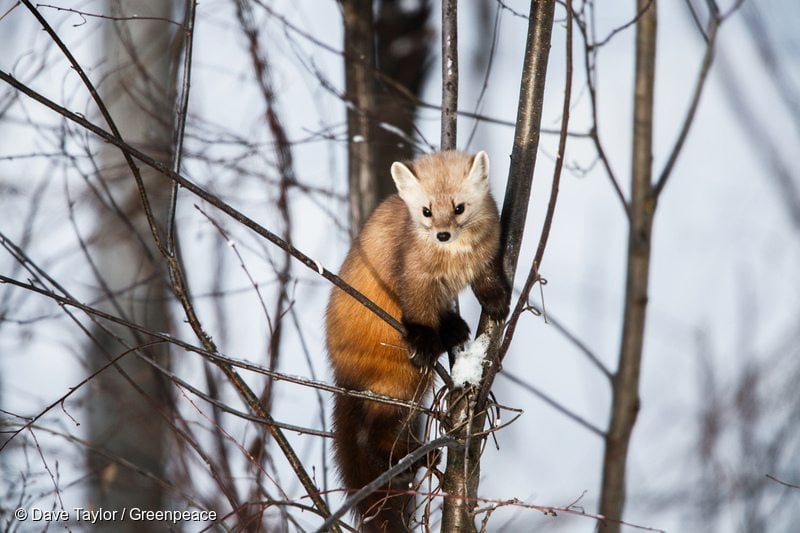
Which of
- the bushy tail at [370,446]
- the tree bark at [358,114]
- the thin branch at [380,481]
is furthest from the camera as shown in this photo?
the tree bark at [358,114]

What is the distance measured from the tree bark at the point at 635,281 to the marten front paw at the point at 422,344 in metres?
1.06

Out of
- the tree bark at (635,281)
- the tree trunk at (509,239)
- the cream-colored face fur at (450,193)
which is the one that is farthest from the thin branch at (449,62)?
the tree bark at (635,281)

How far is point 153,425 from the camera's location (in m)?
5.25

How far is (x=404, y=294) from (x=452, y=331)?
0.22m

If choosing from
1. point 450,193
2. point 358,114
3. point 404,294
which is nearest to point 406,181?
point 450,193

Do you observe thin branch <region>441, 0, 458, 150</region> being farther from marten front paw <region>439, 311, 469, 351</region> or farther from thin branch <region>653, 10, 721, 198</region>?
thin branch <region>653, 10, 721, 198</region>

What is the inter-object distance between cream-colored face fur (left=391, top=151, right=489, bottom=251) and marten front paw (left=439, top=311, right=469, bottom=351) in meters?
0.27

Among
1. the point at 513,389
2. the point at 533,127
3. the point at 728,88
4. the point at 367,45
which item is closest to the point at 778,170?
the point at 728,88

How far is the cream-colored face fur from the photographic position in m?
2.94

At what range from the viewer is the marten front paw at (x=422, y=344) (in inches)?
109

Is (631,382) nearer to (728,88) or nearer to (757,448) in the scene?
(757,448)

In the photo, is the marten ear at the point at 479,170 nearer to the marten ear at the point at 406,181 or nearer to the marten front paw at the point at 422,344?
the marten ear at the point at 406,181

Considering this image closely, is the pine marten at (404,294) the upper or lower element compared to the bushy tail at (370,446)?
upper

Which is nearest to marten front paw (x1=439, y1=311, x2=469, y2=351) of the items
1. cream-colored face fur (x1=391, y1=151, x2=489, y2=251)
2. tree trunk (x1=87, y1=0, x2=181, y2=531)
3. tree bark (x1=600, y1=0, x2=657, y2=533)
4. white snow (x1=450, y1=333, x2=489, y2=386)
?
cream-colored face fur (x1=391, y1=151, x2=489, y2=251)
